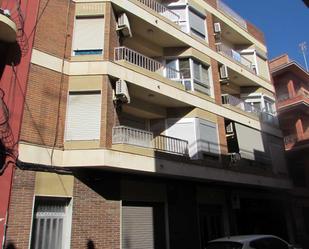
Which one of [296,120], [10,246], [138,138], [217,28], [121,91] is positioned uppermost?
[217,28]

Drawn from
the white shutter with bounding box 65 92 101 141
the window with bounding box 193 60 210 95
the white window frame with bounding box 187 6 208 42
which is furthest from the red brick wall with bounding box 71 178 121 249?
the white window frame with bounding box 187 6 208 42

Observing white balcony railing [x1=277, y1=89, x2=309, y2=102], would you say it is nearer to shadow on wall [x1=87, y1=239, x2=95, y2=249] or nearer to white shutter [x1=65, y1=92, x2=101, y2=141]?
white shutter [x1=65, y1=92, x2=101, y2=141]

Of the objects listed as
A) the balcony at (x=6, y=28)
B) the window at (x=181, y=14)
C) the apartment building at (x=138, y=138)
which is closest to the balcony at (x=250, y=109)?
the apartment building at (x=138, y=138)

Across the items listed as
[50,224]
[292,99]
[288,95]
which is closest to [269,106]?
[292,99]

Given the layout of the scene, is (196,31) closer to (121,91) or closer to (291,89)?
(121,91)

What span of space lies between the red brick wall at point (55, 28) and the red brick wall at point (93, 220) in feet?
15.7

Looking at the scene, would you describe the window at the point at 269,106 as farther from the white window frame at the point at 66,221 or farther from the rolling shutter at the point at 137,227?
the white window frame at the point at 66,221

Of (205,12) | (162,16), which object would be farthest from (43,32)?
(205,12)

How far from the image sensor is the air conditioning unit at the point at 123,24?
14219mm

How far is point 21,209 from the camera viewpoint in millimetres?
10102

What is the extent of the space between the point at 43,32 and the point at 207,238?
10574 millimetres

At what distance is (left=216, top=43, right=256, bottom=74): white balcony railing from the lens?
19.3 metres

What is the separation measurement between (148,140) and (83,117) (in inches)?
105

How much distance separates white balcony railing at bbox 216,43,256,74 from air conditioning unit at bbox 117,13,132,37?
642cm
